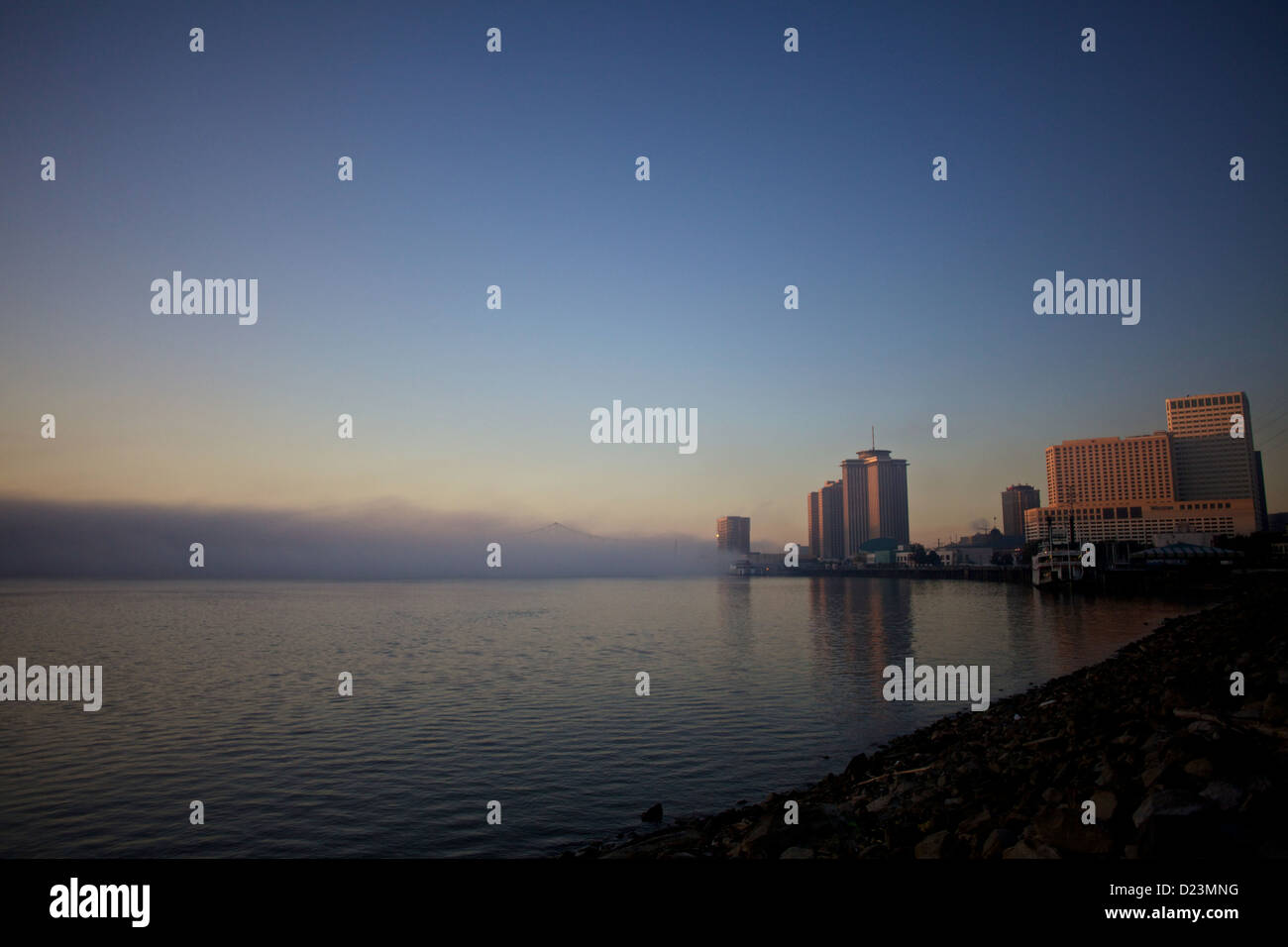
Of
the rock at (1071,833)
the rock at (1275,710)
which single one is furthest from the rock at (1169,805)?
the rock at (1275,710)

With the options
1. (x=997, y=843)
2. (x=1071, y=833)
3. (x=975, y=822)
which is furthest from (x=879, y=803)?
(x=1071, y=833)

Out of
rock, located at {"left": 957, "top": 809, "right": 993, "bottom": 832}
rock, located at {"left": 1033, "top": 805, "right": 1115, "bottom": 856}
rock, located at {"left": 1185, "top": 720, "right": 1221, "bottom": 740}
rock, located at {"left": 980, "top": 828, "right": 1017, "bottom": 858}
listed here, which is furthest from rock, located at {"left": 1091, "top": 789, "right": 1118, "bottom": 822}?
rock, located at {"left": 1185, "top": 720, "right": 1221, "bottom": 740}

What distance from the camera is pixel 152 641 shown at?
7106cm

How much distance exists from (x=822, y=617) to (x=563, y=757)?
258 ft

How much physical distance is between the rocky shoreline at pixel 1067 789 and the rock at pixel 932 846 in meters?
0.03

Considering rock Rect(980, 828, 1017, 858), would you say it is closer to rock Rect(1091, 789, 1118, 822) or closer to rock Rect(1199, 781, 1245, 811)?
rock Rect(1091, 789, 1118, 822)

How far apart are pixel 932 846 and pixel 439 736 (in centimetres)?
2239

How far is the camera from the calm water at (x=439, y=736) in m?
19.8
